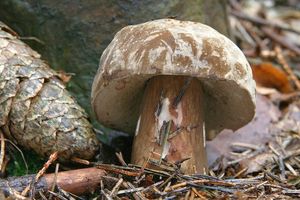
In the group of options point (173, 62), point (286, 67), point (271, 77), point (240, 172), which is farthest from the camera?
point (286, 67)

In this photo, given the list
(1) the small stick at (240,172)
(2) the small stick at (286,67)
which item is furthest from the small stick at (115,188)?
(2) the small stick at (286,67)

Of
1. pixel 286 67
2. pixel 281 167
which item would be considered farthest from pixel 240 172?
pixel 286 67

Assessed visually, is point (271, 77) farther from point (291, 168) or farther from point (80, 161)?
point (80, 161)

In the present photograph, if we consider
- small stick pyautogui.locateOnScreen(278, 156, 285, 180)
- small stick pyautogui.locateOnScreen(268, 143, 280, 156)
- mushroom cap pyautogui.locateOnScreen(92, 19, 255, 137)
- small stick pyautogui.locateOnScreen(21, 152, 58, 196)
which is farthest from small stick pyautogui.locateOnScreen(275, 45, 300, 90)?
small stick pyautogui.locateOnScreen(21, 152, 58, 196)

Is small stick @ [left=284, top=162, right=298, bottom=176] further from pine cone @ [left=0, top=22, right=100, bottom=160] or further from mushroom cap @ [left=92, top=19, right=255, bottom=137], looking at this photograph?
pine cone @ [left=0, top=22, right=100, bottom=160]

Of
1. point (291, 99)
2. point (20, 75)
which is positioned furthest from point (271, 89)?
point (20, 75)

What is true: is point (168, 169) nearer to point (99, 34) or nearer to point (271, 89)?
point (99, 34)
